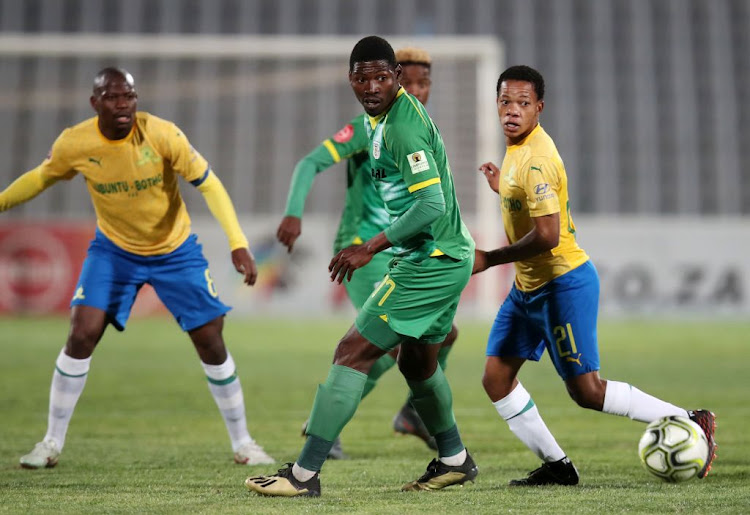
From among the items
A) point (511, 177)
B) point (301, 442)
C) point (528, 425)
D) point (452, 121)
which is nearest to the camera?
point (511, 177)

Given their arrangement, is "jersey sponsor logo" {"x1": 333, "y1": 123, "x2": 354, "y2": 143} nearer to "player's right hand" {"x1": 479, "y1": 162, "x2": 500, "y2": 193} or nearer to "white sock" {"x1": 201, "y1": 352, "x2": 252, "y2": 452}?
"player's right hand" {"x1": 479, "y1": 162, "x2": 500, "y2": 193}

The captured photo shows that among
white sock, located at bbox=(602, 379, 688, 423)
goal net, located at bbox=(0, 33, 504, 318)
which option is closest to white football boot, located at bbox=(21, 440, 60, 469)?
white sock, located at bbox=(602, 379, 688, 423)

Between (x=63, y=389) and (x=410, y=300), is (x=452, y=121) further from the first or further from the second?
(x=410, y=300)

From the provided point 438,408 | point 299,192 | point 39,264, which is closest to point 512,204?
point 438,408

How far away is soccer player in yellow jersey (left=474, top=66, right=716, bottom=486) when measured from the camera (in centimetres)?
507

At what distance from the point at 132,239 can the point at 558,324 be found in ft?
8.54

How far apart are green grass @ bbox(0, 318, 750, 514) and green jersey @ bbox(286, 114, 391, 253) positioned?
Result: 141 cm

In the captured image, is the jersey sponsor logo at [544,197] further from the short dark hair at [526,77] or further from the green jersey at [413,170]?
the short dark hair at [526,77]

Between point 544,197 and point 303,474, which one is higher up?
point 544,197

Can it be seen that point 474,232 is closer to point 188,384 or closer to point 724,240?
point 724,240

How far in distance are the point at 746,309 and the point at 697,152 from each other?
18.0 feet

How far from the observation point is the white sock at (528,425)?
519 cm

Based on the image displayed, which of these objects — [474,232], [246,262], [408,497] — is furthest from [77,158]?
[474,232]

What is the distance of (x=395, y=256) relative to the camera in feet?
16.0
